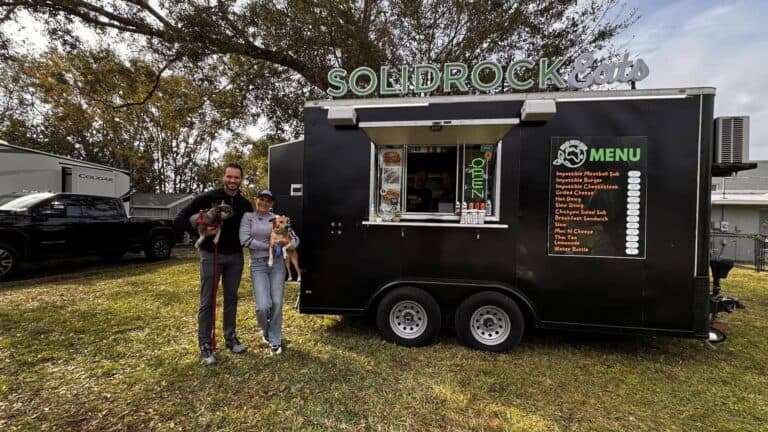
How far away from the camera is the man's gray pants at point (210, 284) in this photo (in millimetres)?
3539

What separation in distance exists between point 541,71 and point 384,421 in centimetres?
409

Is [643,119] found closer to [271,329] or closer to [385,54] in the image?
[271,329]

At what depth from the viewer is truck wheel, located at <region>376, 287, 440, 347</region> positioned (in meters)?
3.96

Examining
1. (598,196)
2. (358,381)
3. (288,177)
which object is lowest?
(358,381)

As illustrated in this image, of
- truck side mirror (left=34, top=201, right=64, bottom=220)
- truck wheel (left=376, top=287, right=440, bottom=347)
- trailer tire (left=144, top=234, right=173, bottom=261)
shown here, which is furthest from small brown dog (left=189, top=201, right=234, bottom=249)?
trailer tire (left=144, top=234, right=173, bottom=261)

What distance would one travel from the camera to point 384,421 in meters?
2.74

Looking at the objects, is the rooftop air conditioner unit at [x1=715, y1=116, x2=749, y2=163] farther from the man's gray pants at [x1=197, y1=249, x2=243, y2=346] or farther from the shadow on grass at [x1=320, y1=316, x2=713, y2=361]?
the man's gray pants at [x1=197, y1=249, x2=243, y2=346]

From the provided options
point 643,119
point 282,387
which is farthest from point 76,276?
point 643,119

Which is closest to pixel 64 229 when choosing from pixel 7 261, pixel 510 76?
pixel 7 261

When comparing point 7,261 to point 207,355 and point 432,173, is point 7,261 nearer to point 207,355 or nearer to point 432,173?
point 207,355

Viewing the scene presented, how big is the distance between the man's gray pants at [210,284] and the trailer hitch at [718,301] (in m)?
5.19

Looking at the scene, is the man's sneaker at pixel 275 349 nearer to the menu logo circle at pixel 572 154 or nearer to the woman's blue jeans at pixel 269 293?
the woman's blue jeans at pixel 269 293

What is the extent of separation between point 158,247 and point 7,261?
3255 mm

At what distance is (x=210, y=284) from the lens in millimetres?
3545
